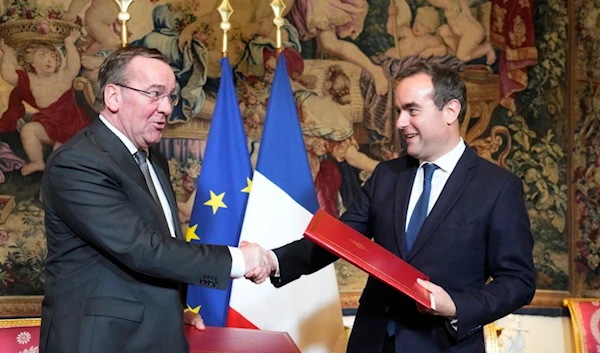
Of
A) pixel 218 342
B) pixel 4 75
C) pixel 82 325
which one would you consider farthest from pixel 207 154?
pixel 82 325

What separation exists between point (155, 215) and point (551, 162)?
4.29 metres

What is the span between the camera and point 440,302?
122 inches

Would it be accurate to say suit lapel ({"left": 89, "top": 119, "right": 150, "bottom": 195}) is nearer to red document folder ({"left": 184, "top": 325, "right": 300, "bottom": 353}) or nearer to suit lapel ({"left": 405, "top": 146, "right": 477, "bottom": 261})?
red document folder ({"left": 184, "top": 325, "right": 300, "bottom": 353})

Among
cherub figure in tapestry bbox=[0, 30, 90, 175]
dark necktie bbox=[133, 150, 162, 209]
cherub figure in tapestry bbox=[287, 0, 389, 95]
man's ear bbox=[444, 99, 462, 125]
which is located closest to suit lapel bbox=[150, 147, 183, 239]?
dark necktie bbox=[133, 150, 162, 209]

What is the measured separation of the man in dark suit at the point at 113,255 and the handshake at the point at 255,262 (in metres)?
0.24

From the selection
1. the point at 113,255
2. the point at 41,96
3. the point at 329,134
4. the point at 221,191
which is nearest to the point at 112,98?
the point at 113,255

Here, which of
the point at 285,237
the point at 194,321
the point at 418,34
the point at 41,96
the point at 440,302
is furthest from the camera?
the point at 418,34

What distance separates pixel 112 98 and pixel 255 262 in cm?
99

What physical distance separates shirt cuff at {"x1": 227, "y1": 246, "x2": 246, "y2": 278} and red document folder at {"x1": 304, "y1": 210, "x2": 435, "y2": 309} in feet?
1.31

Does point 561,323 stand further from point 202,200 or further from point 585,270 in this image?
point 202,200

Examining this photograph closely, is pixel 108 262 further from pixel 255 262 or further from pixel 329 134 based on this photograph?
pixel 329 134

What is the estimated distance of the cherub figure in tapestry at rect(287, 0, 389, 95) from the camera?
20.6 feet

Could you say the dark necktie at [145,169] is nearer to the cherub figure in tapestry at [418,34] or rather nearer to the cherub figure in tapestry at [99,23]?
the cherub figure in tapestry at [99,23]

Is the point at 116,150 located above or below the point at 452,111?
below
